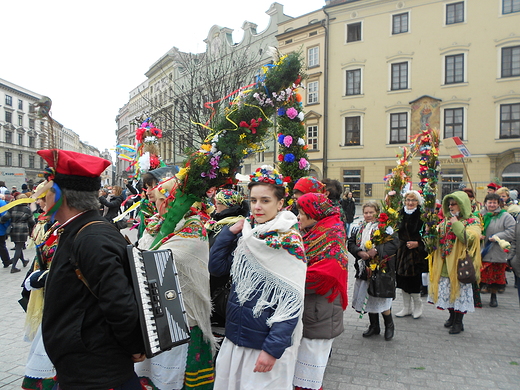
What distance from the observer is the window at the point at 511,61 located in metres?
22.3

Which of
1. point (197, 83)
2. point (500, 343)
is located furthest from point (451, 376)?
point (197, 83)

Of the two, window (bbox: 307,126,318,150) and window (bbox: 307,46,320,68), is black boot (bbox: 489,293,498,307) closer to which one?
window (bbox: 307,126,318,150)

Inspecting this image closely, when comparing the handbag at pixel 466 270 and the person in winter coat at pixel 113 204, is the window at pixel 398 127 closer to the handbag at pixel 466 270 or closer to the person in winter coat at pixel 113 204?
the person in winter coat at pixel 113 204

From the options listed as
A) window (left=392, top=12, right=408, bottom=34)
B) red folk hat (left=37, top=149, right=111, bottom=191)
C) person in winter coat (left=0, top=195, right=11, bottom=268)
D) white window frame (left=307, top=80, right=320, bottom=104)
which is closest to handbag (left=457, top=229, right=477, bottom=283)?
red folk hat (left=37, top=149, right=111, bottom=191)

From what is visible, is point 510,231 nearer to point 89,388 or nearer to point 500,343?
point 500,343

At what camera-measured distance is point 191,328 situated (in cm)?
294

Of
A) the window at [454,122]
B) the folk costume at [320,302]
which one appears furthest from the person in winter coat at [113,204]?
the window at [454,122]

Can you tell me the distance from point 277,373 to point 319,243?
105 cm

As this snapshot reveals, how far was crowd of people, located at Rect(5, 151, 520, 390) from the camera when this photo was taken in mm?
1847

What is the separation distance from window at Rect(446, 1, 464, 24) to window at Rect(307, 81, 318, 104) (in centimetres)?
948

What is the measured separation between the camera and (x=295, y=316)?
2.36m

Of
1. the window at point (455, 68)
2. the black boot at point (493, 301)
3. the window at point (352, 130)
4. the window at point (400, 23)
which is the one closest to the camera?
the black boot at point (493, 301)

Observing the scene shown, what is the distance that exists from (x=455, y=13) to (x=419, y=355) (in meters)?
25.7

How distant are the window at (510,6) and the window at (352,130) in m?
10.4
